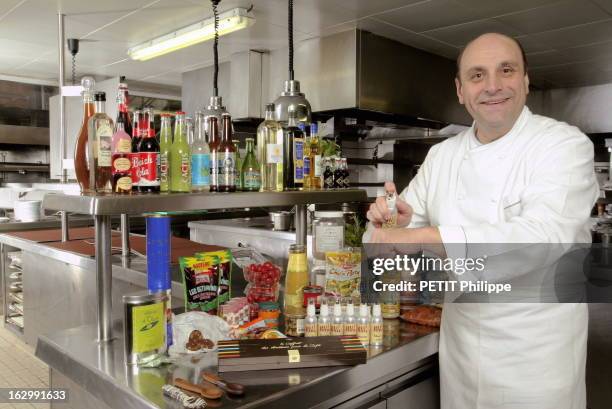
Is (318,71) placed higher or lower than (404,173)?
higher

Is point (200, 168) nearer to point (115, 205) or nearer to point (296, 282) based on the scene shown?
point (115, 205)

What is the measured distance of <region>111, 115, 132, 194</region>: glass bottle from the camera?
1591 mm

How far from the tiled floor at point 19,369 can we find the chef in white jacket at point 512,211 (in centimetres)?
260

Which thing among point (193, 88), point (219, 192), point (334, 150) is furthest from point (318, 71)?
point (219, 192)

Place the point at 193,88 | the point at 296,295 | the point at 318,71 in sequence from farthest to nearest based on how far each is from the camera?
the point at 193,88
the point at 318,71
the point at 296,295

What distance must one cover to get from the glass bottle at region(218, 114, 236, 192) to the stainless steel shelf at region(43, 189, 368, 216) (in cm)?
8

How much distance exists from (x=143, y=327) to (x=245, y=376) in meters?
0.32

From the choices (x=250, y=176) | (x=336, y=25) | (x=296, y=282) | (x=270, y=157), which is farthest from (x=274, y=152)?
(x=336, y=25)

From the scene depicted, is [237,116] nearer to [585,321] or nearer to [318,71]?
[318,71]

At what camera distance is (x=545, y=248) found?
1.46 meters

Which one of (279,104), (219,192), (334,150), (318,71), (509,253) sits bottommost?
(509,253)

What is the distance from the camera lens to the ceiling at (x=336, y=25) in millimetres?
3842

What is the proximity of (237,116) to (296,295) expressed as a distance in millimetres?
3931

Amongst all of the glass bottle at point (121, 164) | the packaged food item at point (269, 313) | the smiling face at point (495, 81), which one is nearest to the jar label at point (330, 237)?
the packaged food item at point (269, 313)
